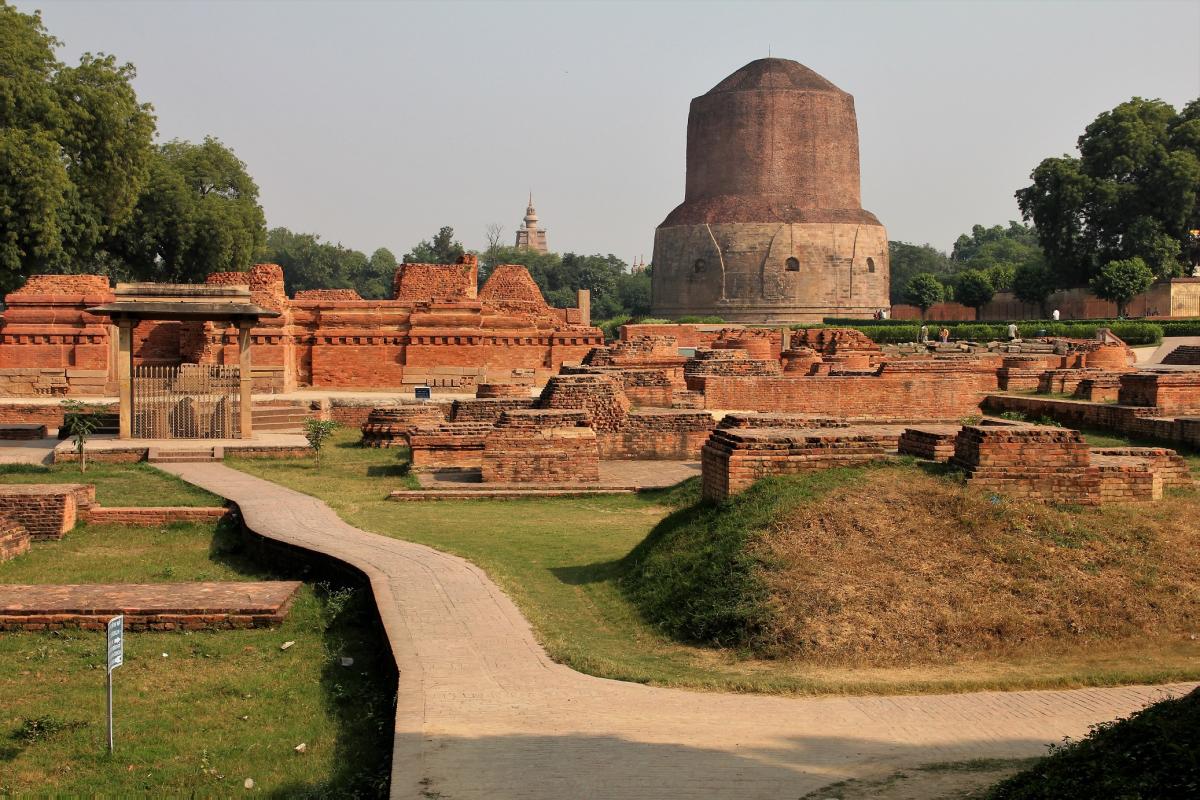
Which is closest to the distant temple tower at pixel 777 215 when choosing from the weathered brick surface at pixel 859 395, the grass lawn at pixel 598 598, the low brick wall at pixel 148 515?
the weathered brick surface at pixel 859 395

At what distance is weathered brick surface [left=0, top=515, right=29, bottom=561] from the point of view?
7812mm

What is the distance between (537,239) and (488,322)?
115 metres

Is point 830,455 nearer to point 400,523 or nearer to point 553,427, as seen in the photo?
point 400,523

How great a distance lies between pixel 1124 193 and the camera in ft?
128

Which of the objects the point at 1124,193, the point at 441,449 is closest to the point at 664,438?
the point at 441,449

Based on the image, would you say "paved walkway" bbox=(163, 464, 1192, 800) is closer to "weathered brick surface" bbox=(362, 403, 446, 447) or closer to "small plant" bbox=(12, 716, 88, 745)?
"small plant" bbox=(12, 716, 88, 745)

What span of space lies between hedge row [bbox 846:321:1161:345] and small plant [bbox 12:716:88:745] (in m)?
25.8

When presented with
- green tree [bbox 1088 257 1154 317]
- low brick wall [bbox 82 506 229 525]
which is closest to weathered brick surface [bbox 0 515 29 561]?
low brick wall [bbox 82 506 229 525]

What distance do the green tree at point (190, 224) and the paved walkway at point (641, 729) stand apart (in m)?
28.5

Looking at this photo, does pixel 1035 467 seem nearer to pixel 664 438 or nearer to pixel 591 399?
pixel 664 438

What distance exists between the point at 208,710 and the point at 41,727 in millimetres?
591

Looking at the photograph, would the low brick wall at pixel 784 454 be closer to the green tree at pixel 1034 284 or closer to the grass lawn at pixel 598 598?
the grass lawn at pixel 598 598

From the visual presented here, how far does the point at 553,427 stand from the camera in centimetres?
1096

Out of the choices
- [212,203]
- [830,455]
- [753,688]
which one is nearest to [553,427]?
[830,455]
